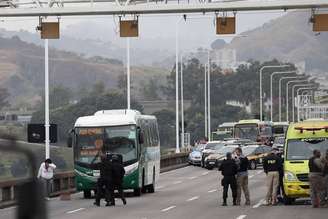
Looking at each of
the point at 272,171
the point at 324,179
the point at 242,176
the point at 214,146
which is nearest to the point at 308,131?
the point at 272,171

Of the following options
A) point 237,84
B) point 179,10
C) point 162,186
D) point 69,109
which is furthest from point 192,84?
point 179,10

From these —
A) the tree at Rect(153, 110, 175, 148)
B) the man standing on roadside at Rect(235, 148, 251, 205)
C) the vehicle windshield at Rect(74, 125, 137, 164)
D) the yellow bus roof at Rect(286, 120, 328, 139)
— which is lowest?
the tree at Rect(153, 110, 175, 148)

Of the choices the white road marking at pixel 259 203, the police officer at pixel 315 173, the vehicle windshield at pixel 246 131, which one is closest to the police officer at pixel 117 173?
the white road marking at pixel 259 203

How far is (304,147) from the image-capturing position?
95.8 feet

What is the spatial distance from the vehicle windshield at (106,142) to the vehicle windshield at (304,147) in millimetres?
7031

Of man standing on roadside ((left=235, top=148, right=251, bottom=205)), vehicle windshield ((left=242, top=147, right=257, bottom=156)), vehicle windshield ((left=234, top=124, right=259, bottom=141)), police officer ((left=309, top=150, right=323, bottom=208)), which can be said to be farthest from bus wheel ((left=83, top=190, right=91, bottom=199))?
vehicle windshield ((left=234, top=124, right=259, bottom=141))

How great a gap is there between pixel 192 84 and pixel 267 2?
150831mm

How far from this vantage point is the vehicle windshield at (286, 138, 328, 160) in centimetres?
2897

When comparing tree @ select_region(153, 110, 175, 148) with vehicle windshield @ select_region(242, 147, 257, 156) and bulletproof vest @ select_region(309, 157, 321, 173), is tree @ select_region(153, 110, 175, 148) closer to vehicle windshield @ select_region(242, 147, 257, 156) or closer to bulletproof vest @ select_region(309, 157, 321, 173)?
vehicle windshield @ select_region(242, 147, 257, 156)

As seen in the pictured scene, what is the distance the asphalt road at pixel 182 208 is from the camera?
82.0ft

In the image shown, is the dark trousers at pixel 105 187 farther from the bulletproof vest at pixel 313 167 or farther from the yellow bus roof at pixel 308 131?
the bulletproof vest at pixel 313 167

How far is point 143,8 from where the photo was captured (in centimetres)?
3012

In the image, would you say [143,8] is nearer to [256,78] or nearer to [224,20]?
[224,20]

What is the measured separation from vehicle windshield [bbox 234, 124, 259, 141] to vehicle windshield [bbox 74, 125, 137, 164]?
45.1 meters
